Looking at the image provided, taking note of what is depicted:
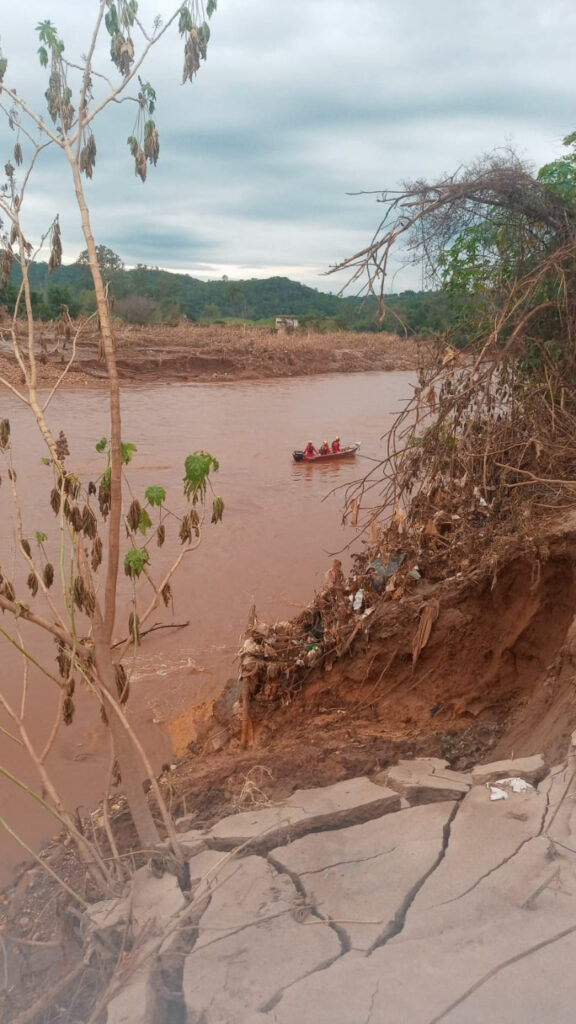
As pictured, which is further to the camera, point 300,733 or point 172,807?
point 300,733

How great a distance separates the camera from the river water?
5133 millimetres

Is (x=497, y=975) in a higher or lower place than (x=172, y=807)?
higher

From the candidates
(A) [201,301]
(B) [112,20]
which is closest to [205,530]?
(B) [112,20]

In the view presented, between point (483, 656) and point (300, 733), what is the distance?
109 centimetres

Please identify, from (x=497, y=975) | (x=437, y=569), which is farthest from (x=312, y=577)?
(x=497, y=975)

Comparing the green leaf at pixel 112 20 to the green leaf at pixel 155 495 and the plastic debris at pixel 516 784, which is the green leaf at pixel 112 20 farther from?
the plastic debris at pixel 516 784

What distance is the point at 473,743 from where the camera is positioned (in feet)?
12.1

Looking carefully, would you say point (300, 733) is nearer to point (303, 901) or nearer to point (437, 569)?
point (437, 569)

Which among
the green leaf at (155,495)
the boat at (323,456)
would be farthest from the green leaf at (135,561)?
the boat at (323,456)

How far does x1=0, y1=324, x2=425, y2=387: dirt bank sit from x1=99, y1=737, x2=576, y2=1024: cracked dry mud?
62.9ft

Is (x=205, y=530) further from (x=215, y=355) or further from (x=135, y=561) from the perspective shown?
(x=215, y=355)

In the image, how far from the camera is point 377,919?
237 cm

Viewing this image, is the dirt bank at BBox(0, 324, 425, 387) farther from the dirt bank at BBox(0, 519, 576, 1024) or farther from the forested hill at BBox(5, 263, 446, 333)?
the dirt bank at BBox(0, 519, 576, 1024)

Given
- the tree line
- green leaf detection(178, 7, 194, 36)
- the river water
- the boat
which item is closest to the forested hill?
the tree line
